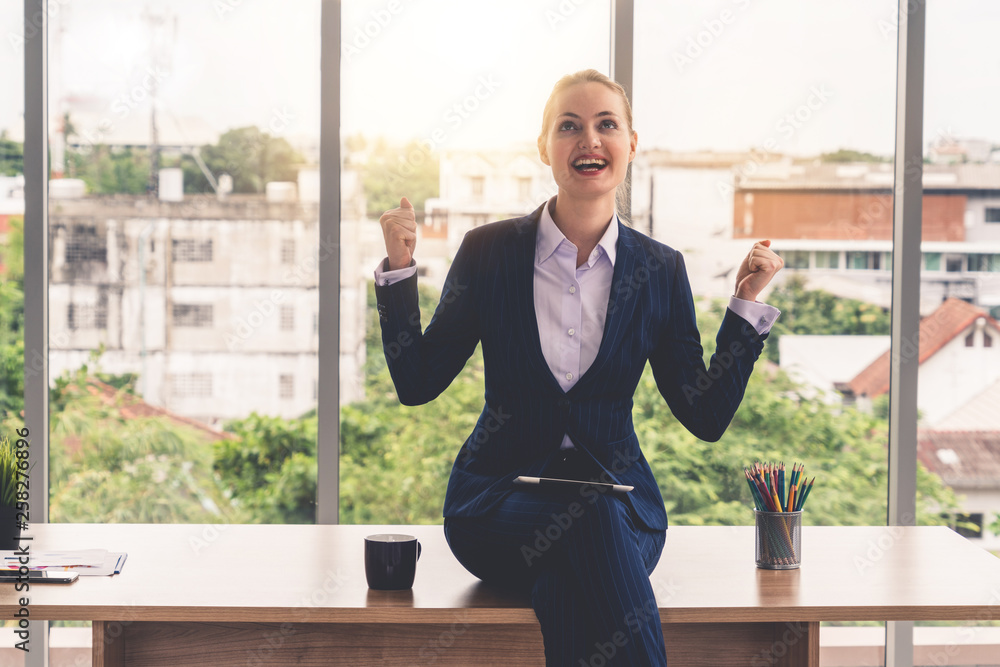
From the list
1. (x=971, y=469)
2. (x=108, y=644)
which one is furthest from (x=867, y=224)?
(x=108, y=644)

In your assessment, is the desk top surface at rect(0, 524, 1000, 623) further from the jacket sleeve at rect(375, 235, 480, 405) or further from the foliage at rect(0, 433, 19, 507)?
the jacket sleeve at rect(375, 235, 480, 405)

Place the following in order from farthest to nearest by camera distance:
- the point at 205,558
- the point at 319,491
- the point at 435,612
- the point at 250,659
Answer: the point at 319,491 < the point at 205,558 < the point at 250,659 < the point at 435,612

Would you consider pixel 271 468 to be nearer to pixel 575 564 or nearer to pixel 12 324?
pixel 12 324

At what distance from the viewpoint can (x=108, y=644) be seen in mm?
1485

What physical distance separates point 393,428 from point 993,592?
5.11 feet

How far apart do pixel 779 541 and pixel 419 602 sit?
2.39ft

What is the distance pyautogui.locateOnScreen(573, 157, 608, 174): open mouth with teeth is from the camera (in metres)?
1.68

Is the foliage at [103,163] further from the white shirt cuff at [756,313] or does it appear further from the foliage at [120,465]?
the white shirt cuff at [756,313]

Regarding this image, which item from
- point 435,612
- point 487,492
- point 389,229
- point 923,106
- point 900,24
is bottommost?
point 435,612

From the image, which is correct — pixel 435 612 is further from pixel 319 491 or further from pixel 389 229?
pixel 319 491


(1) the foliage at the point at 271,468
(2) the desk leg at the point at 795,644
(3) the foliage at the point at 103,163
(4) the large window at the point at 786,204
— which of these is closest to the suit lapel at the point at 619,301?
(2) the desk leg at the point at 795,644

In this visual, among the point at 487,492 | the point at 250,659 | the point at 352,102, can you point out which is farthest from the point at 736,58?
the point at 250,659

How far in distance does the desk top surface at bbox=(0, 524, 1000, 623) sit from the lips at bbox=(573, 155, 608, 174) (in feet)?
2.58

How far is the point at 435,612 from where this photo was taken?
4.69 ft
